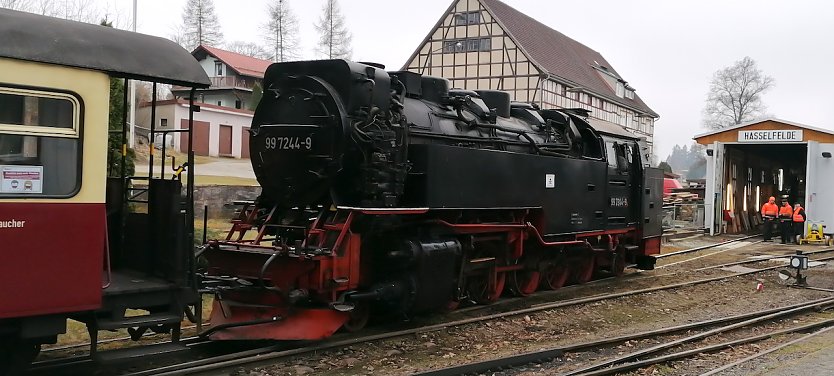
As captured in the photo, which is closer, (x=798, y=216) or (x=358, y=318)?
(x=358, y=318)

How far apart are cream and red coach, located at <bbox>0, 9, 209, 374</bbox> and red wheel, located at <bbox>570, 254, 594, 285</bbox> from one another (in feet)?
27.0

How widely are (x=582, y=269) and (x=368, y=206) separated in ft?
20.3

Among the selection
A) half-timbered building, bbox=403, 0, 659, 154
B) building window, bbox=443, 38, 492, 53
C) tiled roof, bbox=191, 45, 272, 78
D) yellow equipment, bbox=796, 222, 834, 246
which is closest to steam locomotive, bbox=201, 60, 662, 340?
yellow equipment, bbox=796, 222, 834, 246

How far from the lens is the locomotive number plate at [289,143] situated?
25.0 feet

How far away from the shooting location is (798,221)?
70.1ft

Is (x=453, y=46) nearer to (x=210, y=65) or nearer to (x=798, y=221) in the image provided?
(x=210, y=65)

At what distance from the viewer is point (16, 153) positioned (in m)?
4.75

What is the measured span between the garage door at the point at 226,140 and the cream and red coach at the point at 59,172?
30904 millimetres

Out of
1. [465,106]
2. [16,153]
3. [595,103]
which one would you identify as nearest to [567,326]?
[465,106]

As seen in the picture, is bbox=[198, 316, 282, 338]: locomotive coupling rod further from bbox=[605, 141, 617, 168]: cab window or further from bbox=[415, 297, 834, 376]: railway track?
bbox=[605, 141, 617, 168]: cab window

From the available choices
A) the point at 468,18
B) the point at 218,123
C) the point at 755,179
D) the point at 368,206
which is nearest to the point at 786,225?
the point at 755,179

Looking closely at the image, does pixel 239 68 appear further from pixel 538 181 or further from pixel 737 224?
pixel 538 181

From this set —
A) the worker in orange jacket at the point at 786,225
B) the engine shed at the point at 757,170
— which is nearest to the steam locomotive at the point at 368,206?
the worker in orange jacket at the point at 786,225

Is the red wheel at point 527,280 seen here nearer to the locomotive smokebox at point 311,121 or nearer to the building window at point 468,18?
the locomotive smokebox at point 311,121
